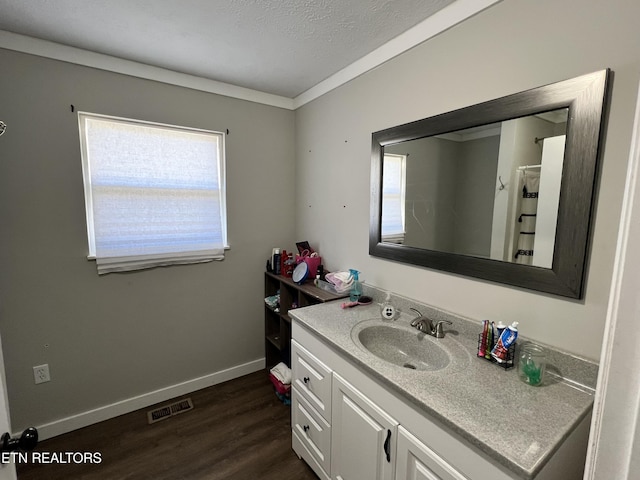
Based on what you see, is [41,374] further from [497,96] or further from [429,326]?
[497,96]

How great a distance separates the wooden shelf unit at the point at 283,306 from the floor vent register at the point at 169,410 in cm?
71

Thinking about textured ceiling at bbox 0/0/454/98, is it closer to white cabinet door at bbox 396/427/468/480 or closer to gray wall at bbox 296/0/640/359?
gray wall at bbox 296/0/640/359

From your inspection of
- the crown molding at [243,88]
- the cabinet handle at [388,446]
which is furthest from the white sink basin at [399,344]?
the crown molding at [243,88]

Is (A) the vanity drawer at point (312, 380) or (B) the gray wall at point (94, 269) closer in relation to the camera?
(A) the vanity drawer at point (312, 380)

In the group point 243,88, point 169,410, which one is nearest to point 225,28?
point 243,88

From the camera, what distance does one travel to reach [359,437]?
1.18 metres

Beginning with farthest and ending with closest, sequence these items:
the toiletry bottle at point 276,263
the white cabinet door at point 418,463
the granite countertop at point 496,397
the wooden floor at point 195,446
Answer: the toiletry bottle at point 276,263 < the wooden floor at point 195,446 < the white cabinet door at point 418,463 < the granite countertop at point 496,397

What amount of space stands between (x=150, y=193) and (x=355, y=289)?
61.6 inches

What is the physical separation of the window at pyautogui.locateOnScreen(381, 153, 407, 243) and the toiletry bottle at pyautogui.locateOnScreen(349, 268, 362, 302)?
327 millimetres

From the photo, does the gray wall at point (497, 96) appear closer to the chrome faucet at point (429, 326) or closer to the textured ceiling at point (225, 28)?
the chrome faucet at point (429, 326)

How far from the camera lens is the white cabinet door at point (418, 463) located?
0.86m

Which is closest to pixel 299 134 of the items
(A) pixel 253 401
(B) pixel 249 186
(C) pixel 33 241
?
(B) pixel 249 186

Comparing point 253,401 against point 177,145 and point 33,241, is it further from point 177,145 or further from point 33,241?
Result: point 177,145

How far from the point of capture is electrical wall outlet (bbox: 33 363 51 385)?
1751mm
